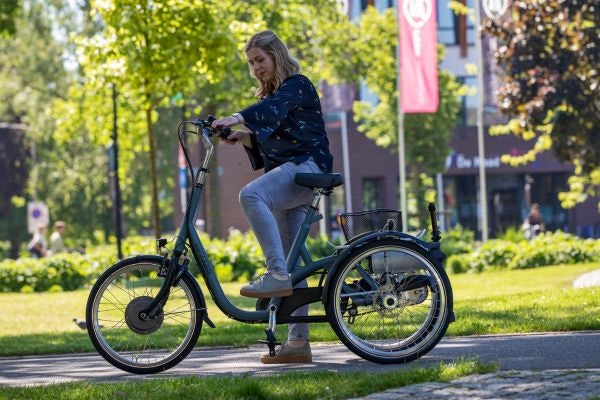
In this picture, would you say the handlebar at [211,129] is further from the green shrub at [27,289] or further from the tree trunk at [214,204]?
the tree trunk at [214,204]

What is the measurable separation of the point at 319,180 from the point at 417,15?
2108 cm

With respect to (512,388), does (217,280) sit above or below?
above

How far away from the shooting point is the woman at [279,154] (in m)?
7.01

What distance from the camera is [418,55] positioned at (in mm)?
27516

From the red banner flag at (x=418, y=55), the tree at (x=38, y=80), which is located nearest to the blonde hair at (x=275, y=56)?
the red banner flag at (x=418, y=55)

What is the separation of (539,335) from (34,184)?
43.8m

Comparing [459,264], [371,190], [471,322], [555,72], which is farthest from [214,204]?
[471,322]

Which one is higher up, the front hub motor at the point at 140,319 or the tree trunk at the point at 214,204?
the tree trunk at the point at 214,204

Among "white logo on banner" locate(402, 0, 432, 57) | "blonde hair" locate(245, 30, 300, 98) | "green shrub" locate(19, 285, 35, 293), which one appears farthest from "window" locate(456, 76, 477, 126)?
"blonde hair" locate(245, 30, 300, 98)

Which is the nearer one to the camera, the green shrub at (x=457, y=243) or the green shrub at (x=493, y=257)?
the green shrub at (x=493, y=257)

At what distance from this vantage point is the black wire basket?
23.5 ft

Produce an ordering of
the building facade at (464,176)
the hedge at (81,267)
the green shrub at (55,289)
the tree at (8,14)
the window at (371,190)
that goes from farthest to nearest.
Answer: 1. the window at (371,190)
2. the building facade at (464,176)
3. the green shrub at (55,289)
4. the hedge at (81,267)
5. the tree at (8,14)

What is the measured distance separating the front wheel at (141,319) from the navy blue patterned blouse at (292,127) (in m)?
0.79

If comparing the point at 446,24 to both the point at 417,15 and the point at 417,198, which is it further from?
the point at 417,15
